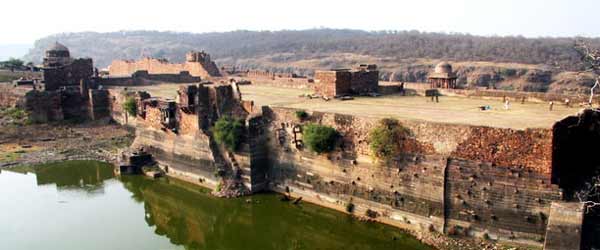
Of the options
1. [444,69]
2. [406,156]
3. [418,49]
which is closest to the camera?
[406,156]

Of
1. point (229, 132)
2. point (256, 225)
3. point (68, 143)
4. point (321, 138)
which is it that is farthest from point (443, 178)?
point (68, 143)

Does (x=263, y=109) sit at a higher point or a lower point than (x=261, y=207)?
higher

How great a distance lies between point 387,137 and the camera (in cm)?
1377

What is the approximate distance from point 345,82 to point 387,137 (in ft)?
20.8

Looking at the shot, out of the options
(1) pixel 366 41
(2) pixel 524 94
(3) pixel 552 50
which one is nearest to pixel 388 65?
(3) pixel 552 50

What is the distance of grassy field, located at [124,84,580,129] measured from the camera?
13641mm

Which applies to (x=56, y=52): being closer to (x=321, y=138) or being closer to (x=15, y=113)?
(x=15, y=113)

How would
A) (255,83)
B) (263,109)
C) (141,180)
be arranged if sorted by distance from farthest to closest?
(255,83)
(141,180)
(263,109)

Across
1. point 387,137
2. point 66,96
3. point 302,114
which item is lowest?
point 387,137

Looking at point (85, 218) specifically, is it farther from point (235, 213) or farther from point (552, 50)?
point (552, 50)

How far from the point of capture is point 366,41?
103625mm

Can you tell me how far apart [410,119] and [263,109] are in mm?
4828

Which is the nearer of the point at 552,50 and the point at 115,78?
the point at 115,78

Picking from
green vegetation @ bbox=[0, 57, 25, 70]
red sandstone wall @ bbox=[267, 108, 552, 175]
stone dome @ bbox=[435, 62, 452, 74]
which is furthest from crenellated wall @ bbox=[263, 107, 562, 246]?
green vegetation @ bbox=[0, 57, 25, 70]
